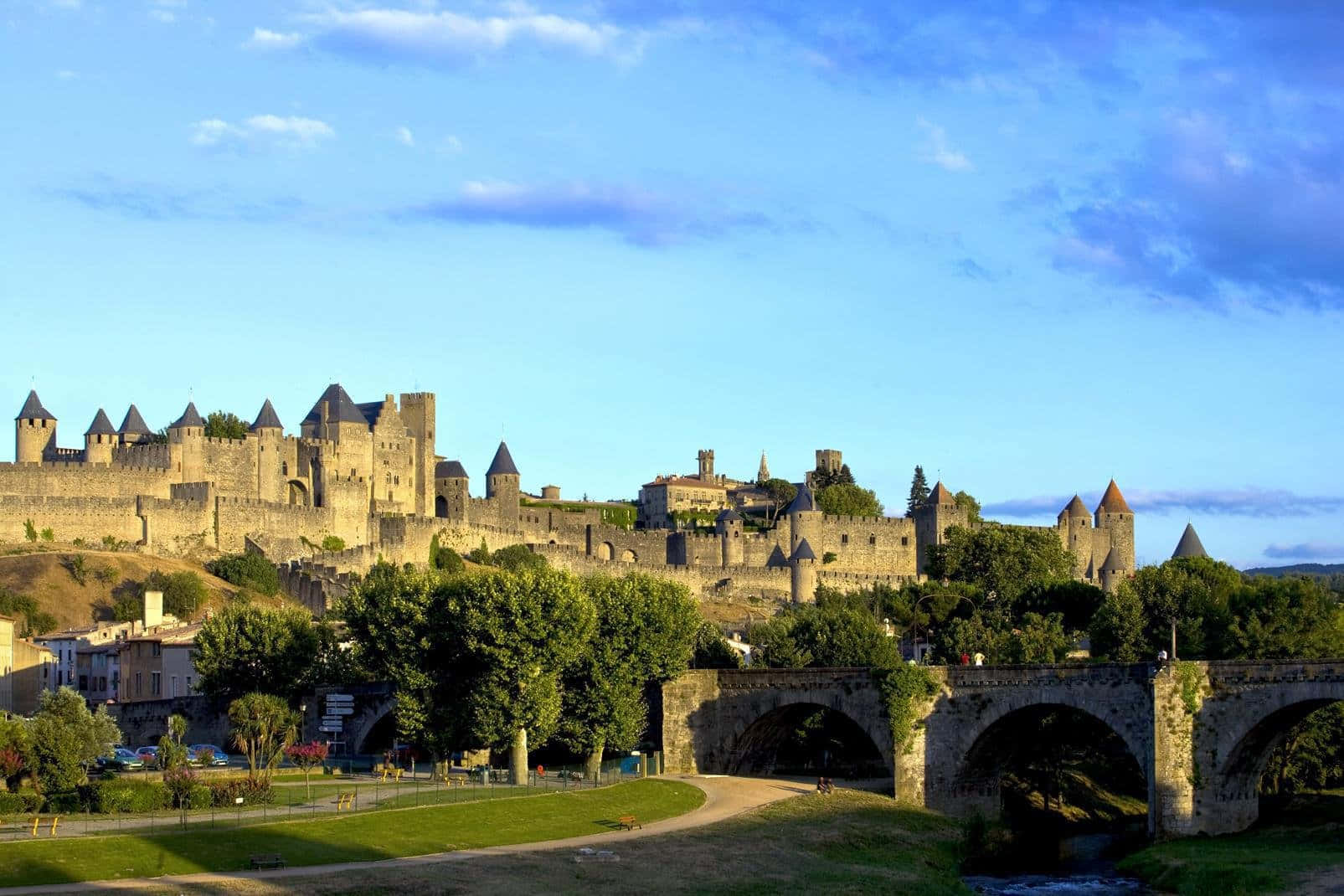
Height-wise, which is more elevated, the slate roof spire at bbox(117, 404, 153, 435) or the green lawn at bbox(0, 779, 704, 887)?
the slate roof spire at bbox(117, 404, 153, 435)

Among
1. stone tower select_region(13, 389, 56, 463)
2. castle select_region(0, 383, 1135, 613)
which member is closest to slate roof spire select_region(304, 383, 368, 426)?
castle select_region(0, 383, 1135, 613)

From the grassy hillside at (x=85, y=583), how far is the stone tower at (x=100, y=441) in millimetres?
11839

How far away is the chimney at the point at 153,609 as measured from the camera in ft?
313

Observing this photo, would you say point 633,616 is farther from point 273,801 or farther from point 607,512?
point 607,512

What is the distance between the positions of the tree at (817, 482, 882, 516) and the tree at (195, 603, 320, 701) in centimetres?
8172

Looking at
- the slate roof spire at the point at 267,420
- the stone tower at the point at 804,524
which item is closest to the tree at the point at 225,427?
the slate roof spire at the point at 267,420

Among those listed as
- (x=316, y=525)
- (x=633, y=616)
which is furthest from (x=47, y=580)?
(x=633, y=616)

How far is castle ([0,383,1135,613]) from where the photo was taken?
A: 110875 millimetres

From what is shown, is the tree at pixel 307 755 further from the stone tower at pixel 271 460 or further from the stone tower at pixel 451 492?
the stone tower at pixel 451 492

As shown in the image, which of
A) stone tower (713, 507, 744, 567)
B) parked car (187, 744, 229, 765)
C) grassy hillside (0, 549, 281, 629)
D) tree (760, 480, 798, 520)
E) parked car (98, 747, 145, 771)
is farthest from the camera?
tree (760, 480, 798, 520)

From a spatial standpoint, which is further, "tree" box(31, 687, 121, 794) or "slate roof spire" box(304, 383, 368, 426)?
"slate roof spire" box(304, 383, 368, 426)

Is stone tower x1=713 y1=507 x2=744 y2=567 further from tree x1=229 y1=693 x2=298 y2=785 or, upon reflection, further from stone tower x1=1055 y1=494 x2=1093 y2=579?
tree x1=229 y1=693 x2=298 y2=785

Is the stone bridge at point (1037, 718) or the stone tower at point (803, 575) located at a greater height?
the stone tower at point (803, 575)

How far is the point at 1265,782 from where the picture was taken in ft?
213
